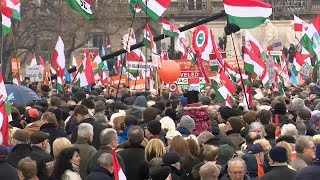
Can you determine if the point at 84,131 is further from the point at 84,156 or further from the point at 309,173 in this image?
the point at 309,173

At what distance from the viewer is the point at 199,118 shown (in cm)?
1454

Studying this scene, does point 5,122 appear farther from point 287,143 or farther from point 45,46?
point 45,46

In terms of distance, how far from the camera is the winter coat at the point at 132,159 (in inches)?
454

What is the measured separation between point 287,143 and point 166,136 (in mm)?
1887

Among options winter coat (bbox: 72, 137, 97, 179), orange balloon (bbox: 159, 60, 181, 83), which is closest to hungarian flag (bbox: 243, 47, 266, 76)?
orange balloon (bbox: 159, 60, 181, 83)

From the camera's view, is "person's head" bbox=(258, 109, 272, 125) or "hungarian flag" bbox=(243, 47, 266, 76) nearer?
"person's head" bbox=(258, 109, 272, 125)

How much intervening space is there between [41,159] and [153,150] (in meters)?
1.21

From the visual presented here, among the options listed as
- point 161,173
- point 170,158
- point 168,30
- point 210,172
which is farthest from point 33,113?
point 168,30

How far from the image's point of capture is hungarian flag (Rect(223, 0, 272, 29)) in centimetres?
1811

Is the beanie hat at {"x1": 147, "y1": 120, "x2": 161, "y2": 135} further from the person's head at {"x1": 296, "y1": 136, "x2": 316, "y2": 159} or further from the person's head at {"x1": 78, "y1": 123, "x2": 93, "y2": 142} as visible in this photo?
the person's head at {"x1": 296, "y1": 136, "x2": 316, "y2": 159}

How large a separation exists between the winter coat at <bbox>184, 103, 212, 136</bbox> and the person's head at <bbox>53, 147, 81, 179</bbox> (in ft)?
13.4

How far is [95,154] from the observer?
11.3 metres

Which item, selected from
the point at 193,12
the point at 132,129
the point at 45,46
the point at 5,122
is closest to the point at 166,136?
the point at 132,129

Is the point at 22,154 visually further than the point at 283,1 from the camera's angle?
No
